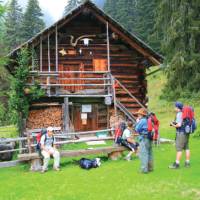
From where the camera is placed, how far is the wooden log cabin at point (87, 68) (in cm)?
2706

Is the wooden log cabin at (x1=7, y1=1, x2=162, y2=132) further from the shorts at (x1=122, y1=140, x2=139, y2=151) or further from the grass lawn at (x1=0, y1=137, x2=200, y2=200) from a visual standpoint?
the grass lawn at (x1=0, y1=137, x2=200, y2=200)

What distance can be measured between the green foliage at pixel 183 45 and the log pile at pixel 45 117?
11776 millimetres

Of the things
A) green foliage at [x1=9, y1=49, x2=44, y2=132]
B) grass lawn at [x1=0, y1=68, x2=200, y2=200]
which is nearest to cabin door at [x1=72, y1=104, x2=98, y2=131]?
green foliage at [x1=9, y1=49, x2=44, y2=132]

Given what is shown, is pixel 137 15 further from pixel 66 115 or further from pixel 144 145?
pixel 144 145

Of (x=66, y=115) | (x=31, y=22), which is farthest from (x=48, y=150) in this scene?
(x=31, y=22)

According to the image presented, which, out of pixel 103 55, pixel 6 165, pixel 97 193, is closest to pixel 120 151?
pixel 6 165

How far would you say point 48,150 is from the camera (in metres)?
16.8

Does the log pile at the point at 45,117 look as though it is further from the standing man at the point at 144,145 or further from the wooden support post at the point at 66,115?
the standing man at the point at 144,145

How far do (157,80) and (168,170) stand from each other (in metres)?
43.1

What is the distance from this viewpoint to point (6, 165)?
17.5 m


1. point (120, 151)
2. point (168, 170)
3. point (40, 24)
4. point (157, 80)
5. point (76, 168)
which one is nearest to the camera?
point (168, 170)

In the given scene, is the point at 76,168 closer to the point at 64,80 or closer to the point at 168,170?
the point at 168,170

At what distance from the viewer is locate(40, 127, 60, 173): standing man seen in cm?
1655

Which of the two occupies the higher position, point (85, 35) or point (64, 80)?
point (85, 35)
